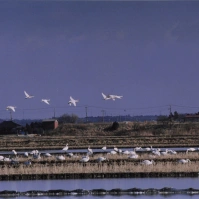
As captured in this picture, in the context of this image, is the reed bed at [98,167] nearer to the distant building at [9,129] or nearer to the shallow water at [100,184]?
the shallow water at [100,184]

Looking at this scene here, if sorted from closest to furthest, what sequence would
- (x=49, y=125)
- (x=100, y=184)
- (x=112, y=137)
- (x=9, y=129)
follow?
(x=100, y=184), (x=112, y=137), (x=9, y=129), (x=49, y=125)

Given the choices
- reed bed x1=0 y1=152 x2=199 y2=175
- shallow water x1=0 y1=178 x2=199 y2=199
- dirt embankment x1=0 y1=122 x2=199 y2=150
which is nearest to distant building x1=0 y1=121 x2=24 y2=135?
dirt embankment x1=0 y1=122 x2=199 y2=150

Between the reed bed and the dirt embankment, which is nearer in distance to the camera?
the reed bed

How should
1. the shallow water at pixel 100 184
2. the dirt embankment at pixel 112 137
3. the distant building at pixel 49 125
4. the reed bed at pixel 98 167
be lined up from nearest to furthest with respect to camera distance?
the shallow water at pixel 100 184, the reed bed at pixel 98 167, the dirt embankment at pixel 112 137, the distant building at pixel 49 125

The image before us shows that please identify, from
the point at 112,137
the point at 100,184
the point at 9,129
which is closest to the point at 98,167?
the point at 100,184

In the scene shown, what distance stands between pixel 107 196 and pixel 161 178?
5449 millimetres

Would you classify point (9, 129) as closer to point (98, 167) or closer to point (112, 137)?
point (112, 137)

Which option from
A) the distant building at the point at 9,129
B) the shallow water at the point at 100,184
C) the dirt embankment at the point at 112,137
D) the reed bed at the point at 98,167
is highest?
the distant building at the point at 9,129

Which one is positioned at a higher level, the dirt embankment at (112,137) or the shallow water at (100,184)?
the dirt embankment at (112,137)

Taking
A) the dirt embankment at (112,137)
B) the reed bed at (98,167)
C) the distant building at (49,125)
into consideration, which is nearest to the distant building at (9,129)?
the distant building at (49,125)

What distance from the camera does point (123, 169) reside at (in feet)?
109

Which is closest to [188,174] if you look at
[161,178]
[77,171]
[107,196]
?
[161,178]

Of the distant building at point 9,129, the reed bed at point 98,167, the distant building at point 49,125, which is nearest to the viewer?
the reed bed at point 98,167

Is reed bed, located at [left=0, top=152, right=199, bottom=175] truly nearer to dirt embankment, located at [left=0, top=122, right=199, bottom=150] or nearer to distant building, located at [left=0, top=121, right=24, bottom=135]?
dirt embankment, located at [left=0, top=122, right=199, bottom=150]
